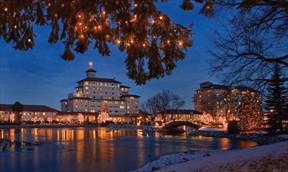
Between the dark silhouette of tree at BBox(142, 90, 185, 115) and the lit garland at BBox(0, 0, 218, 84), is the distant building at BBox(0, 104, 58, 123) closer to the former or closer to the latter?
the dark silhouette of tree at BBox(142, 90, 185, 115)

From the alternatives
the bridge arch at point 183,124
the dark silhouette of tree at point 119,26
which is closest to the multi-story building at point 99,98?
the bridge arch at point 183,124

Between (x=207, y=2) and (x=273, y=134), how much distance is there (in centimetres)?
3871

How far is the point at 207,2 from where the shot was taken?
555 centimetres

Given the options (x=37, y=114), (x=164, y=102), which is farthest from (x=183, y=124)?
(x=37, y=114)

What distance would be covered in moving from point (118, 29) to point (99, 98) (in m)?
144

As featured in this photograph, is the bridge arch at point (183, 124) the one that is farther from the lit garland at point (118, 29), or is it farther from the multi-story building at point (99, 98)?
the lit garland at point (118, 29)

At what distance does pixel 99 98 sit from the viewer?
486ft

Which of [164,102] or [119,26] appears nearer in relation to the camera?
[119,26]

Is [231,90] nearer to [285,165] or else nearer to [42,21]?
[285,165]

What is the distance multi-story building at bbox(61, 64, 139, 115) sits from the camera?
144 metres

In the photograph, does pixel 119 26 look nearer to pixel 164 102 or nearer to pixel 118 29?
pixel 118 29

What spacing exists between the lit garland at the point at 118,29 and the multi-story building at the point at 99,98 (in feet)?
446

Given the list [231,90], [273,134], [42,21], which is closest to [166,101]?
[273,134]

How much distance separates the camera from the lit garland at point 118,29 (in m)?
5.13
